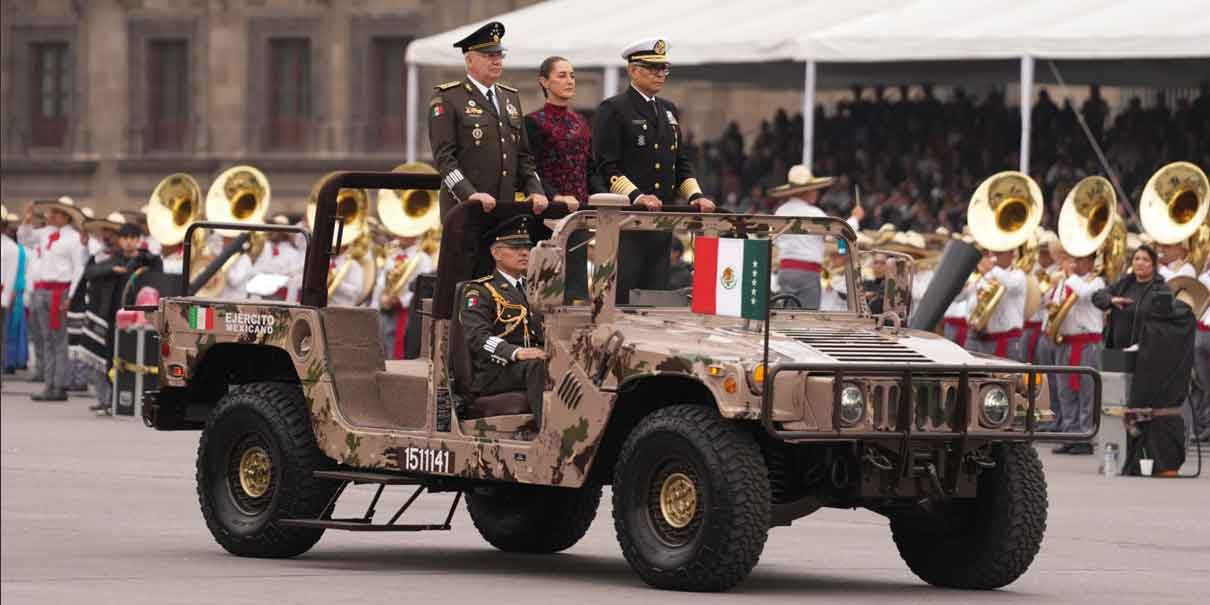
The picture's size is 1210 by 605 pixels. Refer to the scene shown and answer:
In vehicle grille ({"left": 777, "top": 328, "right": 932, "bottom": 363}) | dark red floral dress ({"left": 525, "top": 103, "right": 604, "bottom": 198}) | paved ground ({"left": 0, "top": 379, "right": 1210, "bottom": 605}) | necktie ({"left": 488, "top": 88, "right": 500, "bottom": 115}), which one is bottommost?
paved ground ({"left": 0, "top": 379, "right": 1210, "bottom": 605})

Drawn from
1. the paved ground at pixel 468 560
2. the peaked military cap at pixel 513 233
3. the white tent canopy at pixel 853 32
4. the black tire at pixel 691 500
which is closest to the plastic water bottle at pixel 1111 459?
the paved ground at pixel 468 560

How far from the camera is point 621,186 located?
15938mm

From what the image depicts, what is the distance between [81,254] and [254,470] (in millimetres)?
19764

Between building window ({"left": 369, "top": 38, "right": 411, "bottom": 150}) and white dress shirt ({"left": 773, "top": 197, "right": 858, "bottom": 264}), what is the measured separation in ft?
109

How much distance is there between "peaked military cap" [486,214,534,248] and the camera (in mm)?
14938

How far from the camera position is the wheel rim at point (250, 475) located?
51.0 ft

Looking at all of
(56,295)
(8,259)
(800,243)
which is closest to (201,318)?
(800,243)

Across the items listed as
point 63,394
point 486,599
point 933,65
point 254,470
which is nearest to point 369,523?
point 254,470

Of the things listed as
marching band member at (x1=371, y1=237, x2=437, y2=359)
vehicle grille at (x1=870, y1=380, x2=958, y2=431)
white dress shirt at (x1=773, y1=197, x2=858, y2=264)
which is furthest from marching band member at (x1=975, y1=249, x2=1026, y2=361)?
vehicle grille at (x1=870, y1=380, x2=958, y2=431)

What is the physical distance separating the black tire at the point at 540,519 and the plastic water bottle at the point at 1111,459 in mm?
7771

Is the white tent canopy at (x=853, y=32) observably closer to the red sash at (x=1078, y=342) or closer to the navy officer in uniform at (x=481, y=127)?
the red sash at (x=1078, y=342)

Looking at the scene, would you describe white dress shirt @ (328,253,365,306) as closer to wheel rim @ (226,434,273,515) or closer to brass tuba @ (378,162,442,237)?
brass tuba @ (378,162,442,237)

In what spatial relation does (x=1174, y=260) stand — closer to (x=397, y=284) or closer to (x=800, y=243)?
(x=800, y=243)

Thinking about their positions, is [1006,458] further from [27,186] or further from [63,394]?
[27,186]
